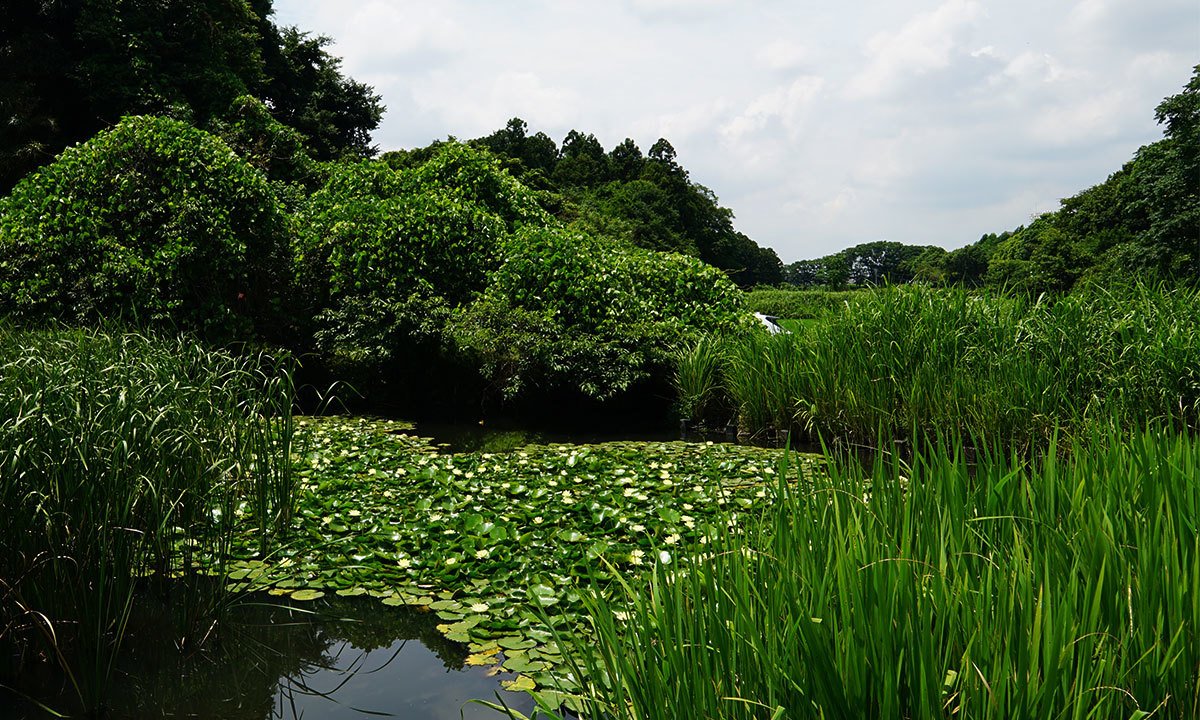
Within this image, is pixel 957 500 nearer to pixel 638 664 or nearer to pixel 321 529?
pixel 638 664

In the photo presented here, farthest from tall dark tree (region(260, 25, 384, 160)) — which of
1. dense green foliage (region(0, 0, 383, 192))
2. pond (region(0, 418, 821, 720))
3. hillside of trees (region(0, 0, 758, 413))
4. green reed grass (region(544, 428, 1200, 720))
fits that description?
green reed grass (region(544, 428, 1200, 720))

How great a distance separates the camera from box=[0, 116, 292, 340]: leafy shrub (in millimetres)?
10555

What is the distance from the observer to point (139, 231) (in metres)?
11.0

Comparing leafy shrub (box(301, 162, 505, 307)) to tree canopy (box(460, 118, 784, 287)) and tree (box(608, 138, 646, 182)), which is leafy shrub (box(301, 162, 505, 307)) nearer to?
tree canopy (box(460, 118, 784, 287))

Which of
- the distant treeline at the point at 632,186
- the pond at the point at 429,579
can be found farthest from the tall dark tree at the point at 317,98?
the pond at the point at 429,579

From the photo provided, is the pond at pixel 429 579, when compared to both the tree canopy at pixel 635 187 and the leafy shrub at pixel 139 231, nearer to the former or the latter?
the leafy shrub at pixel 139 231

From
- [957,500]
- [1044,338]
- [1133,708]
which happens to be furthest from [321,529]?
[1044,338]

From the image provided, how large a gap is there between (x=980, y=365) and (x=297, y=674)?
615cm

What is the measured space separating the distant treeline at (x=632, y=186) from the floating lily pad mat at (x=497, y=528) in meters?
22.0

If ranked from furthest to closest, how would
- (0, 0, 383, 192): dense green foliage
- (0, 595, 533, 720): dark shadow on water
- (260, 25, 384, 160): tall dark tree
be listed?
(260, 25, 384, 160): tall dark tree < (0, 0, 383, 192): dense green foliage < (0, 595, 533, 720): dark shadow on water

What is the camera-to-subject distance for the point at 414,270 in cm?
1171

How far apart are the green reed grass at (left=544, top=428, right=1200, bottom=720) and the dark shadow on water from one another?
4.55ft

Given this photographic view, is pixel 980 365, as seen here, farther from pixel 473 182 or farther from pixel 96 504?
pixel 473 182

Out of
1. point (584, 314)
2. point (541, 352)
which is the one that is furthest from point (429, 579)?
point (584, 314)
